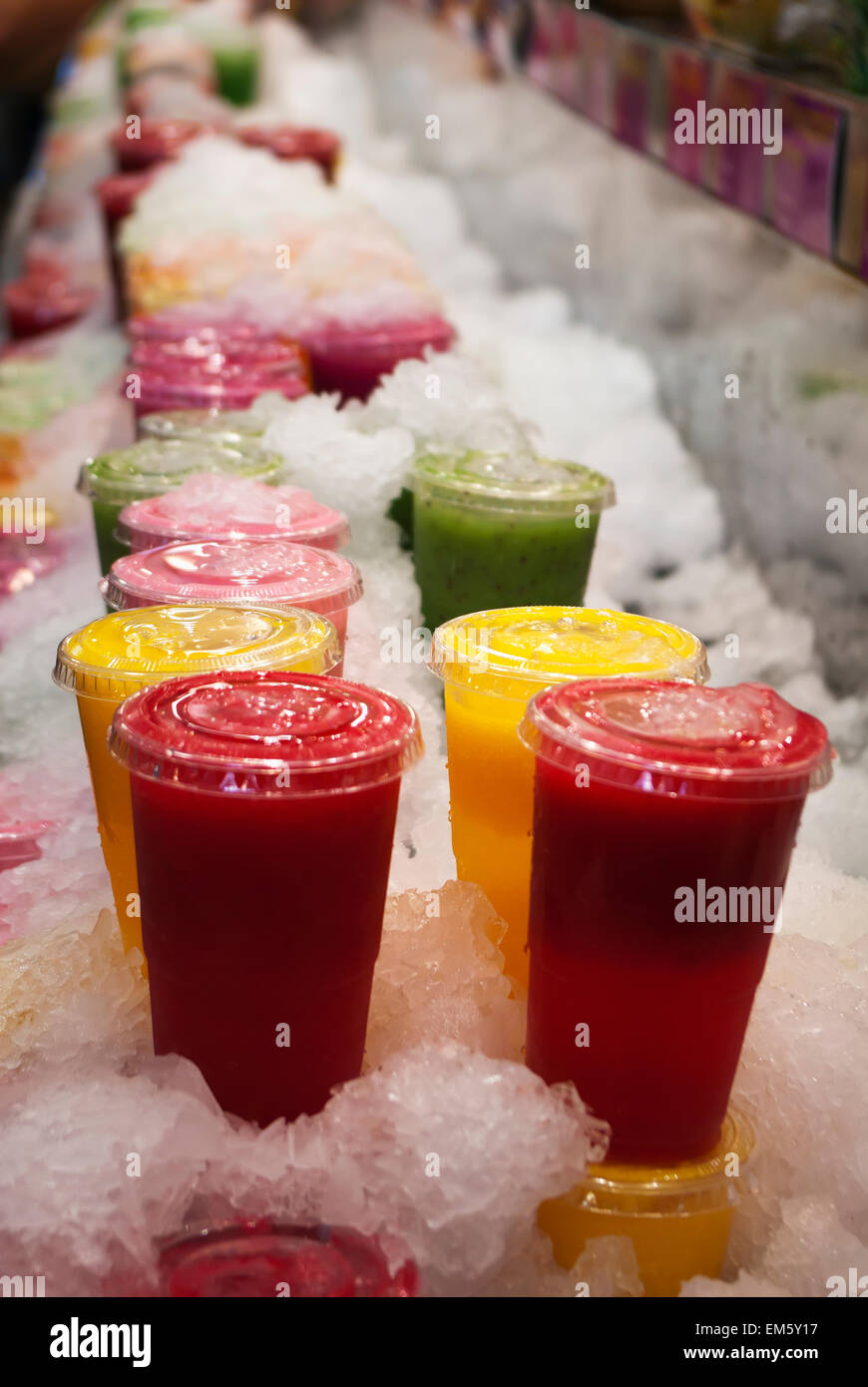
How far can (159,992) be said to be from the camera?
36.7 inches

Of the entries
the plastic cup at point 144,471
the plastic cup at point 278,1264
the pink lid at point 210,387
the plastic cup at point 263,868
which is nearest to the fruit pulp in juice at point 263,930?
the plastic cup at point 263,868

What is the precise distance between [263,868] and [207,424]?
113 centimetres

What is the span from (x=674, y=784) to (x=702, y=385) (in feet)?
6.69

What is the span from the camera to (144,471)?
5.33ft

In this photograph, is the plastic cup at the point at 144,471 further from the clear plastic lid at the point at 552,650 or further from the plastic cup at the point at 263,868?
the plastic cup at the point at 263,868

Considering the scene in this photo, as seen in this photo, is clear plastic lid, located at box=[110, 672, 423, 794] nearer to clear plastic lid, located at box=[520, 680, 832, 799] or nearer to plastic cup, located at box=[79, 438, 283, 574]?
clear plastic lid, located at box=[520, 680, 832, 799]

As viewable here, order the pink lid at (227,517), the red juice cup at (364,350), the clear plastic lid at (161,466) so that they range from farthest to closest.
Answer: the red juice cup at (364,350)
the clear plastic lid at (161,466)
the pink lid at (227,517)

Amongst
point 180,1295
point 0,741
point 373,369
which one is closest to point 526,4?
point 373,369

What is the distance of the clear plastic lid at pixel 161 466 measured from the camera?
5.23 ft

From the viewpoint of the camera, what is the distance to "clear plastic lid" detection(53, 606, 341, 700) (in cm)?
Result: 104

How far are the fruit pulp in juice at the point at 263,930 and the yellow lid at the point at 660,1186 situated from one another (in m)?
0.18

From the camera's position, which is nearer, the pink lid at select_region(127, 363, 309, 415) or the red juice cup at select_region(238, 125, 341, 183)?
the pink lid at select_region(127, 363, 309, 415)

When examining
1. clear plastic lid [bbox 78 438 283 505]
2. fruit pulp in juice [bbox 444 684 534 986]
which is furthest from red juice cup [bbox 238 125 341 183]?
fruit pulp in juice [bbox 444 684 534 986]

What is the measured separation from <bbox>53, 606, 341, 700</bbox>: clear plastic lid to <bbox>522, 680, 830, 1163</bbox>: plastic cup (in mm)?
268
